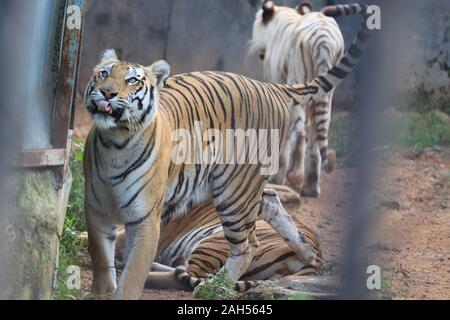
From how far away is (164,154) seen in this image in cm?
475

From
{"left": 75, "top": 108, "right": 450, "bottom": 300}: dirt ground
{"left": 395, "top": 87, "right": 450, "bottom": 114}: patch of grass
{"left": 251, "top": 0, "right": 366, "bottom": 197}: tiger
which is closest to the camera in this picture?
{"left": 75, "top": 108, "right": 450, "bottom": 300}: dirt ground

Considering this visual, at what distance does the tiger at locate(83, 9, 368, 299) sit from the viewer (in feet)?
14.9

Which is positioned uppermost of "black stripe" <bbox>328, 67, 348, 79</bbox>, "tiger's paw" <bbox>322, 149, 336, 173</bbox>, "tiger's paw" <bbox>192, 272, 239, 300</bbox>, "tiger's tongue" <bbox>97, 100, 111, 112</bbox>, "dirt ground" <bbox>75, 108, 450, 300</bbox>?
"black stripe" <bbox>328, 67, 348, 79</bbox>

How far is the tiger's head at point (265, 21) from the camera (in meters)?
9.42

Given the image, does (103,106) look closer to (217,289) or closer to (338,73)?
(217,289)

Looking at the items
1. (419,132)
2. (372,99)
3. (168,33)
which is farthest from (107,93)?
(168,33)

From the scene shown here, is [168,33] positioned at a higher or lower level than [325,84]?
higher

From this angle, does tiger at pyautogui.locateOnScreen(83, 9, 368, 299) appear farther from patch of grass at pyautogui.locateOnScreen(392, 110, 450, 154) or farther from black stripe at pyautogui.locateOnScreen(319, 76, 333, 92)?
patch of grass at pyautogui.locateOnScreen(392, 110, 450, 154)

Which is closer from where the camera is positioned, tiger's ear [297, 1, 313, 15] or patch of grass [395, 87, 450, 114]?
tiger's ear [297, 1, 313, 15]

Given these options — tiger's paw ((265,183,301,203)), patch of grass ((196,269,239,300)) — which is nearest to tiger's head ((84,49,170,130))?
patch of grass ((196,269,239,300))

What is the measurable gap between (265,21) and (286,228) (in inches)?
172

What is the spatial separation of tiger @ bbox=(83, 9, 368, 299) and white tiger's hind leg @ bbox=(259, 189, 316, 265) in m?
0.02

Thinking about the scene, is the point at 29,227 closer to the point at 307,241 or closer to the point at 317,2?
the point at 307,241
